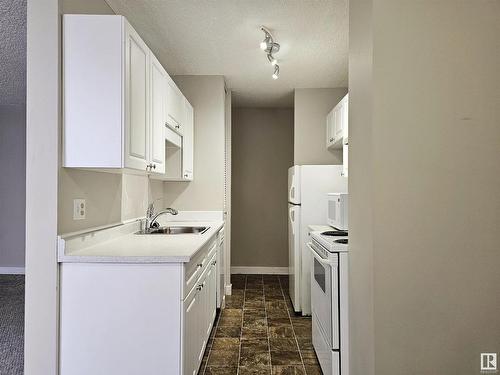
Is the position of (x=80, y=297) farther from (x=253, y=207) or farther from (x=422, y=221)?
(x=253, y=207)

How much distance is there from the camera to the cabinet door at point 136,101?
6.77 feet

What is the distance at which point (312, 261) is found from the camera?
2.93m

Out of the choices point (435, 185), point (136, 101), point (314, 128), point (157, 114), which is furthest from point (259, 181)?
point (435, 185)

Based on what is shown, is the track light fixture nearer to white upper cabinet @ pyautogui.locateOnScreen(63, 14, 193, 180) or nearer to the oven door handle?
white upper cabinet @ pyautogui.locateOnScreen(63, 14, 193, 180)

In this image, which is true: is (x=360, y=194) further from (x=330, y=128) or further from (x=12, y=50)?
(x=12, y=50)

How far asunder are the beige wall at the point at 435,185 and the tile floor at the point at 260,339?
132 cm

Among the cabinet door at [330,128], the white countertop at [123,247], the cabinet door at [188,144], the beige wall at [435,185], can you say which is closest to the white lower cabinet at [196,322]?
the white countertop at [123,247]

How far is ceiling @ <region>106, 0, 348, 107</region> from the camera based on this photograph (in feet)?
8.97

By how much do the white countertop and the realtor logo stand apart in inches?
52.8

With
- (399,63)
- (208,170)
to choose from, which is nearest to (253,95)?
(208,170)

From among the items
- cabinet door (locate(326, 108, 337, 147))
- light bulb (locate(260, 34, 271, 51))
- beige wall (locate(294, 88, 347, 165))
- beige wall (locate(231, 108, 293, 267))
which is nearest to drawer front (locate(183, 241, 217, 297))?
light bulb (locate(260, 34, 271, 51))

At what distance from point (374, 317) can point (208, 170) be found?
117 inches

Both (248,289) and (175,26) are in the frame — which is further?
(248,289)

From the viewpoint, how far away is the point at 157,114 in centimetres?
268
